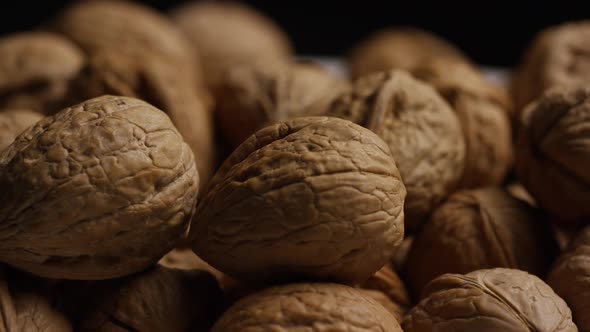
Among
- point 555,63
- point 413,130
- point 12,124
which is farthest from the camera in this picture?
point 555,63

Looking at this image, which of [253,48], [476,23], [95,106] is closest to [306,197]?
[95,106]

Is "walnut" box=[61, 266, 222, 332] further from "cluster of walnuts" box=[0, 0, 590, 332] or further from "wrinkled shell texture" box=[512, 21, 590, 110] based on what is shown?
"wrinkled shell texture" box=[512, 21, 590, 110]

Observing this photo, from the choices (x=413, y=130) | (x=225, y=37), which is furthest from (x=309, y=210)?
(x=225, y=37)

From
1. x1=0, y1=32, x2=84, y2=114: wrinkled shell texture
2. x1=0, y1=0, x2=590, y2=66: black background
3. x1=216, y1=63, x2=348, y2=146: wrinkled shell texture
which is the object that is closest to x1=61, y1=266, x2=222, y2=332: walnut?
x1=216, y1=63, x2=348, y2=146: wrinkled shell texture

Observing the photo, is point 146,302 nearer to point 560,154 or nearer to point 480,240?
point 480,240

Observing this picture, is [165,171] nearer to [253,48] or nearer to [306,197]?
[306,197]

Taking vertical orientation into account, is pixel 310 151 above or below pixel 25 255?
above
